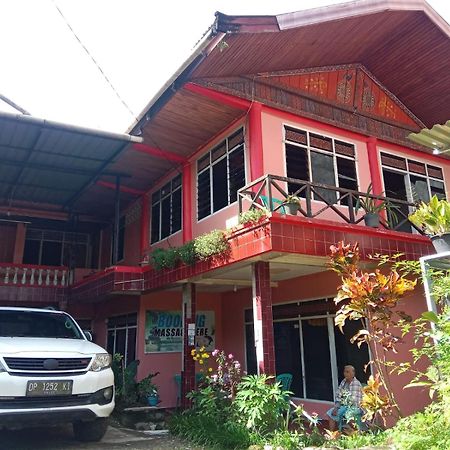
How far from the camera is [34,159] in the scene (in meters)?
8.91

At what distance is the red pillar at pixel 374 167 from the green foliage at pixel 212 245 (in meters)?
3.66

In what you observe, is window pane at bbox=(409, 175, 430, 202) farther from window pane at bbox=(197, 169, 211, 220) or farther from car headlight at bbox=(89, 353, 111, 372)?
car headlight at bbox=(89, 353, 111, 372)

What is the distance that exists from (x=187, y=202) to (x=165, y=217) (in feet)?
4.86

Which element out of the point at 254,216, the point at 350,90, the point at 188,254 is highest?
the point at 350,90

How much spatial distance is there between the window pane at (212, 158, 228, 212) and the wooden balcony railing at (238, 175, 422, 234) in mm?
863

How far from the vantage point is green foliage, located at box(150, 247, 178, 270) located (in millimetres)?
8070

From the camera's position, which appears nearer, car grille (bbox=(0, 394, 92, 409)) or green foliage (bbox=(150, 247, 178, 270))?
car grille (bbox=(0, 394, 92, 409))

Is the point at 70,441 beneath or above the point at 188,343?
beneath

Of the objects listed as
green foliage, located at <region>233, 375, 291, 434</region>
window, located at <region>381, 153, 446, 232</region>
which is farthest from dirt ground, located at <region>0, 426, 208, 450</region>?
window, located at <region>381, 153, 446, 232</region>

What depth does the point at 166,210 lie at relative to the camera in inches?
426

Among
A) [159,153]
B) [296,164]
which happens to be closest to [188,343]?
[296,164]

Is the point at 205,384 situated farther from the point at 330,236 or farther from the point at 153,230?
the point at 153,230

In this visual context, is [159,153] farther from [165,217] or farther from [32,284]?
[32,284]

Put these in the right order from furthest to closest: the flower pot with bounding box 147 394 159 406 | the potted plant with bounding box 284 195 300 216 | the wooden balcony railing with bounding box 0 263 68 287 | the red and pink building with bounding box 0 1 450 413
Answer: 1. the wooden balcony railing with bounding box 0 263 68 287
2. the flower pot with bounding box 147 394 159 406
3. the red and pink building with bounding box 0 1 450 413
4. the potted plant with bounding box 284 195 300 216
